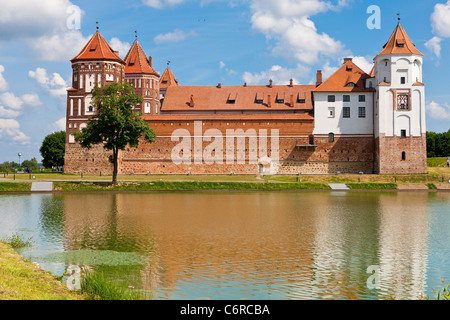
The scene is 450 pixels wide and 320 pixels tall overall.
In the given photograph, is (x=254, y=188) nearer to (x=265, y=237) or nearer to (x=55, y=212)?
(x=55, y=212)

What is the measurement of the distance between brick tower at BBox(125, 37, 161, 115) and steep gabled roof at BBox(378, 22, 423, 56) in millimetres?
29448

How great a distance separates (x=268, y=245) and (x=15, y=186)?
106 feet

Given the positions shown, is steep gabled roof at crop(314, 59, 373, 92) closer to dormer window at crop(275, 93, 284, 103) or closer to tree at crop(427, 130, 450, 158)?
dormer window at crop(275, 93, 284, 103)

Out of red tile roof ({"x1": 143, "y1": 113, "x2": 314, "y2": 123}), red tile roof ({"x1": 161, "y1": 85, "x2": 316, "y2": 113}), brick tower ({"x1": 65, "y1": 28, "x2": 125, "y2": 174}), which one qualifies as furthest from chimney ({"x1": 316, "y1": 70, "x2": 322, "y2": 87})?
brick tower ({"x1": 65, "y1": 28, "x2": 125, "y2": 174})

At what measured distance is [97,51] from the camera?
184 feet

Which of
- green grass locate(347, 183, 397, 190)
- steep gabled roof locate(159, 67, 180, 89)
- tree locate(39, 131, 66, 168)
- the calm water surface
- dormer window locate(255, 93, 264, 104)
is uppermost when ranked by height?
steep gabled roof locate(159, 67, 180, 89)

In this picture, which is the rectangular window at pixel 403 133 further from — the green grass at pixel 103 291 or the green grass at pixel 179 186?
the green grass at pixel 103 291

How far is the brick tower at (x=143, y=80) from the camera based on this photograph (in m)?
60.9

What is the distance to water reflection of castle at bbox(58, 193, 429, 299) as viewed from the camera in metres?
10.2

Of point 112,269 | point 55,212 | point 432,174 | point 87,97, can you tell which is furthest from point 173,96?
point 112,269

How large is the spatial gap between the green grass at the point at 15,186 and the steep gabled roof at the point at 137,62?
2534cm

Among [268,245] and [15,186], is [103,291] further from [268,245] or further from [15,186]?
[15,186]

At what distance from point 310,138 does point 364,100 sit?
8.02m

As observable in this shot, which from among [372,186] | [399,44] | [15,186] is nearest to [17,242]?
[15,186]
